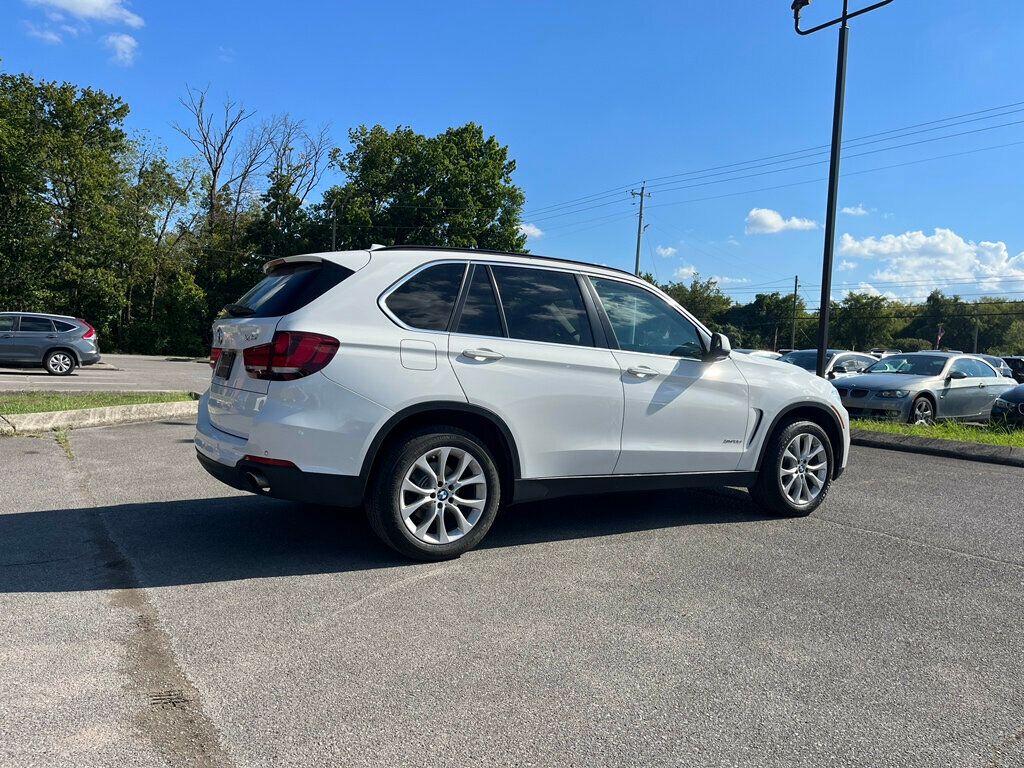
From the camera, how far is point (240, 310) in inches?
185

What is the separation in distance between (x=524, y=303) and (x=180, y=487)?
11.6 ft

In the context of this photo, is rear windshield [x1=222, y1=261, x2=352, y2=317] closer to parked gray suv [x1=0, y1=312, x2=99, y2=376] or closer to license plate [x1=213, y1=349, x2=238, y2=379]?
license plate [x1=213, y1=349, x2=238, y2=379]

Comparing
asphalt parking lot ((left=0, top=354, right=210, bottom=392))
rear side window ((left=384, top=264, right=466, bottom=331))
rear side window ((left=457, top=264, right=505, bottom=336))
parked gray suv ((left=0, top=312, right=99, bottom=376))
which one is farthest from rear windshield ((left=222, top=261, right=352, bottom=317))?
parked gray suv ((left=0, top=312, right=99, bottom=376))

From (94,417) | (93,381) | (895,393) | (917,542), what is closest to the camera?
(917,542)

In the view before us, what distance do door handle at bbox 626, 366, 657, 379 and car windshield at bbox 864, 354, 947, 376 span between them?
32.5ft

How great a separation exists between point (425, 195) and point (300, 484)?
42211mm

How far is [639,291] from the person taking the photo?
5.48 m

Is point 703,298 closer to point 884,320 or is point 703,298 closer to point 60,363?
point 884,320

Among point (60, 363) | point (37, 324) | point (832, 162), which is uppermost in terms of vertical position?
point (832, 162)

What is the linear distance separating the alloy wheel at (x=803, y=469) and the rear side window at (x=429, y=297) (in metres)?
2.90

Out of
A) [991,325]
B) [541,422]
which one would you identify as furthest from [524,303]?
[991,325]

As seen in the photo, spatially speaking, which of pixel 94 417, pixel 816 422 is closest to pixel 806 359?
pixel 816 422

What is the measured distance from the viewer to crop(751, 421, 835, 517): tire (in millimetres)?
5820

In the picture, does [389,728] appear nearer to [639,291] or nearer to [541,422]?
[541,422]
